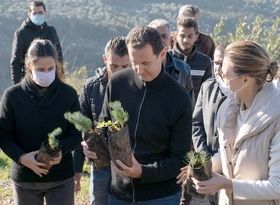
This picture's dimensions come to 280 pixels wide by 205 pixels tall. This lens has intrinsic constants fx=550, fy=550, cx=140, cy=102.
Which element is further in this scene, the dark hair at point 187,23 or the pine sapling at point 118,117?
the dark hair at point 187,23

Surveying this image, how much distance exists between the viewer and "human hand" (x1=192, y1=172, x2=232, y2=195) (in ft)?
9.68

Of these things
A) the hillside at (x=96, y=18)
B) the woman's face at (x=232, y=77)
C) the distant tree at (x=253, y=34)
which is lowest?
the hillside at (x=96, y=18)

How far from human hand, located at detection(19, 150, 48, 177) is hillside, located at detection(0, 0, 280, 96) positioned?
121 feet

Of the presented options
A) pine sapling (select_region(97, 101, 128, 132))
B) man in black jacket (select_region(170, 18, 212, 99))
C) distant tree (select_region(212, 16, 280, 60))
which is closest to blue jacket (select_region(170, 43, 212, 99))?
man in black jacket (select_region(170, 18, 212, 99))

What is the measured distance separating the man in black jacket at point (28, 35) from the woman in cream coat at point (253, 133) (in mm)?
4689

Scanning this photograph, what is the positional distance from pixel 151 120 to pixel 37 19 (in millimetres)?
5027

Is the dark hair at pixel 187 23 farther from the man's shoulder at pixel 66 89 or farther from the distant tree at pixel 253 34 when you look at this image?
the distant tree at pixel 253 34

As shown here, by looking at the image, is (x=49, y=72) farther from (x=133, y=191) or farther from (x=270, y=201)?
(x=270, y=201)

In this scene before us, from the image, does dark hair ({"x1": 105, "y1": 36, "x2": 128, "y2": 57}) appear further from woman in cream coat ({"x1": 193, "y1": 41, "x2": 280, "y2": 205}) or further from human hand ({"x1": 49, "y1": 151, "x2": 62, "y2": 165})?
woman in cream coat ({"x1": 193, "y1": 41, "x2": 280, "y2": 205})

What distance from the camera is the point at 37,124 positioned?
12.7ft

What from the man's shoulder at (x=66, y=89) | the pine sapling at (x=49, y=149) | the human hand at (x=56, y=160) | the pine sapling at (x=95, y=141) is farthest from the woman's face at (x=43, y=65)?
the pine sapling at (x=95, y=141)

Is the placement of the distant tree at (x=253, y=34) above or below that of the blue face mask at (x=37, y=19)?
below

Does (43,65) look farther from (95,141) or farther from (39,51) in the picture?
(95,141)

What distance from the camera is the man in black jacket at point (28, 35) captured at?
7.62m
